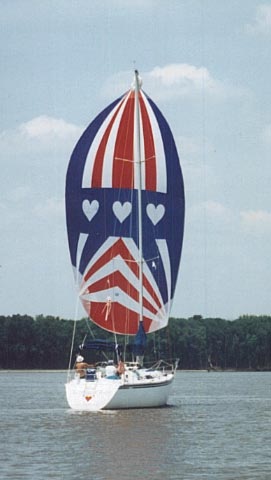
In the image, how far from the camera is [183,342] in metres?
111

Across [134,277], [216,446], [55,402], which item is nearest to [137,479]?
[216,446]

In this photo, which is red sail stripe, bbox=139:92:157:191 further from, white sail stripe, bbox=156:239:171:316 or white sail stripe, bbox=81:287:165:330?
white sail stripe, bbox=81:287:165:330

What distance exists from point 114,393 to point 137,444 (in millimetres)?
6438

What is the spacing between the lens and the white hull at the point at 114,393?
1273 inches

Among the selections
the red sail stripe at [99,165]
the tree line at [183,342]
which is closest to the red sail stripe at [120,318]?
the red sail stripe at [99,165]

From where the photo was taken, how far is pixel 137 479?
20.1 meters

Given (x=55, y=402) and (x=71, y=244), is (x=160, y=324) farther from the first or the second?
(x=55, y=402)

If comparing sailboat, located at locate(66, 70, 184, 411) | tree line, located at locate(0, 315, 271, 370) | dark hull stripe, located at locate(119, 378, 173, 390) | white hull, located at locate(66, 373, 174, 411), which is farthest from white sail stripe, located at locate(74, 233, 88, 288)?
tree line, located at locate(0, 315, 271, 370)

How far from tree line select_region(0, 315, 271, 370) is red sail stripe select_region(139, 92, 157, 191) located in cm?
6662

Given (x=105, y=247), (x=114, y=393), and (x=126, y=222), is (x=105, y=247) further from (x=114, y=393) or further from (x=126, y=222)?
(x=114, y=393)

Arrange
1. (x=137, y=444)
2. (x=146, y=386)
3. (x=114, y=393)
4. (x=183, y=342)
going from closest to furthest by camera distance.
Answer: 1. (x=137, y=444)
2. (x=114, y=393)
3. (x=146, y=386)
4. (x=183, y=342)

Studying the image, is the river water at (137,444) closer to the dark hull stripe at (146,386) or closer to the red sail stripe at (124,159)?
the dark hull stripe at (146,386)

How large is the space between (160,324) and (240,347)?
80426 millimetres

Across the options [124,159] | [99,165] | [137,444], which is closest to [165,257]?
[124,159]
